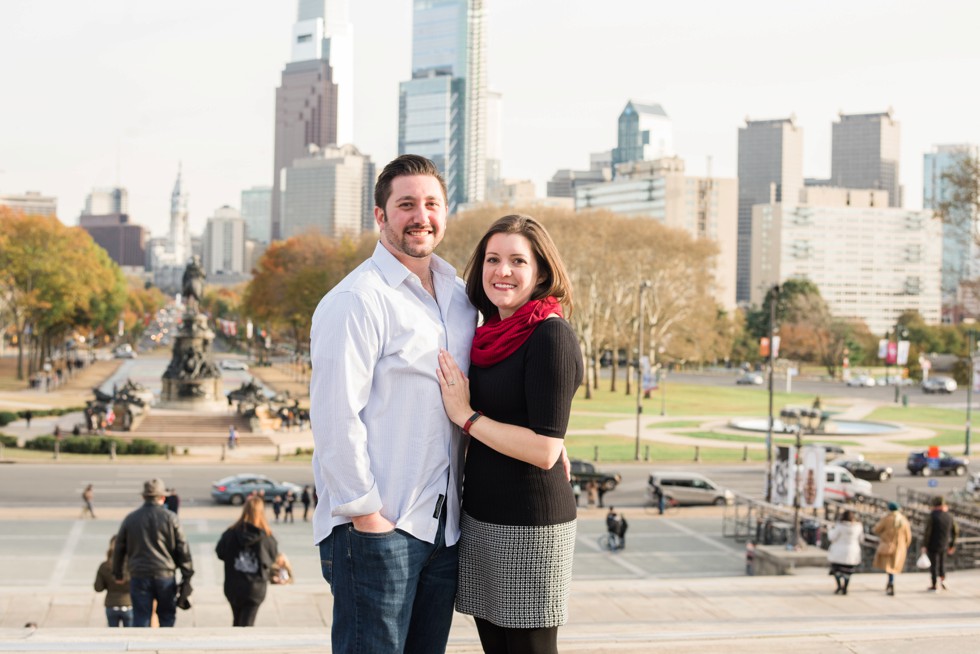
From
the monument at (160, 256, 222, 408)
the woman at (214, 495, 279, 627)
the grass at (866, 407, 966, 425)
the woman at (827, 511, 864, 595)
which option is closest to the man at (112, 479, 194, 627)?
the woman at (214, 495, 279, 627)

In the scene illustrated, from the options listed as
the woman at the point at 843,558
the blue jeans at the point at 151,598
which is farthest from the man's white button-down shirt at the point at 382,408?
the woman at the point at 843,558

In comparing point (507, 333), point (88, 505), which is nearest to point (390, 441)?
point (507, 333)

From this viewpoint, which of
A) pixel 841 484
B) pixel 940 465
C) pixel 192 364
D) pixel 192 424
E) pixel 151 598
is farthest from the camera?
pixel 192 364

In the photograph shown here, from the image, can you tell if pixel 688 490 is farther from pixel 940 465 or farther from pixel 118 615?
pixel 118 615

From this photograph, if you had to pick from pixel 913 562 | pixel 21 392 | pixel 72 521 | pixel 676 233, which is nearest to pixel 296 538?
pixel 72 521

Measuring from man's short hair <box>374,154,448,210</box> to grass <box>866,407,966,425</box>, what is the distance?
60680 mm

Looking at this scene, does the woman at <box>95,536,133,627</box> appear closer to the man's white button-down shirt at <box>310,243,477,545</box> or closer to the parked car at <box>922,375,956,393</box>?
the man's white button-down shirt at <box>310,243,477,545</box>

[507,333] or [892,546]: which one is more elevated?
[507,333]

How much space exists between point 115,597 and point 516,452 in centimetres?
743

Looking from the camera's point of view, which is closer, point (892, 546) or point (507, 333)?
point (507, 333)

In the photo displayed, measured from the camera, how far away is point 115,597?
1047 centimetres

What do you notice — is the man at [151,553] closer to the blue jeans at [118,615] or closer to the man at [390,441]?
the blue jeans at [118,615]

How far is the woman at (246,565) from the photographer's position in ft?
32.3

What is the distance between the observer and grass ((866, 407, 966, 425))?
6150 centimetres
